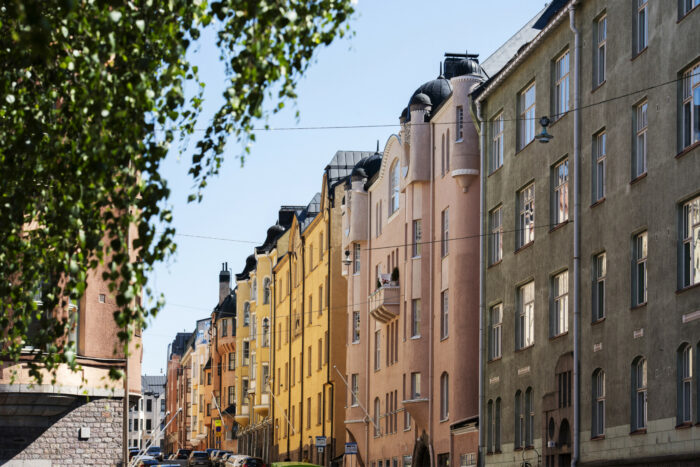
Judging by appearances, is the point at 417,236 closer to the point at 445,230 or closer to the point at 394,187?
the point at 445,230

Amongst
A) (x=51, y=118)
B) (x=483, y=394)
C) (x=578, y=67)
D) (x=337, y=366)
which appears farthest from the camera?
(x=337, y=366)

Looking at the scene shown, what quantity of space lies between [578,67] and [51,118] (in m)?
21.0

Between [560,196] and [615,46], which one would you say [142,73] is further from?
[560,196]

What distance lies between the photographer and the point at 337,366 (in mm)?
61844

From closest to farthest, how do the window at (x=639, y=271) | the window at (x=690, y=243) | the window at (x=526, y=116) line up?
1. the window at (x=690, y=243)
2. the window at (x=639, y=271)
3. the window at (x=526, y=116)

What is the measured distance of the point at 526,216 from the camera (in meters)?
35.1

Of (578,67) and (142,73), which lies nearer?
(142,73)

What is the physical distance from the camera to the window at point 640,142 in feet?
87.3

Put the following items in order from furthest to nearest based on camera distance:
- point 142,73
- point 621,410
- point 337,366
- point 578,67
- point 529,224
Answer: point 337,366
point 529,224
point 578,67
point 621,410
point 142,73

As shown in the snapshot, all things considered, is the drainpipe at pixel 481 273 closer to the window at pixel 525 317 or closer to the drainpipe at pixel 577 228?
the window at pixel 525 317

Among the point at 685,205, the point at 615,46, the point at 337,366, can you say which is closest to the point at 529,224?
the point at 615,46

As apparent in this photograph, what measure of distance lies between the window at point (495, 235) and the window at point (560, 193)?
4824mm

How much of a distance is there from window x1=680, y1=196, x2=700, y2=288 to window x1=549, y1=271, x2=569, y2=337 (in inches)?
282

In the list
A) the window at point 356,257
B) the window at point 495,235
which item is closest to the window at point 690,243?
the window at point 495,235
